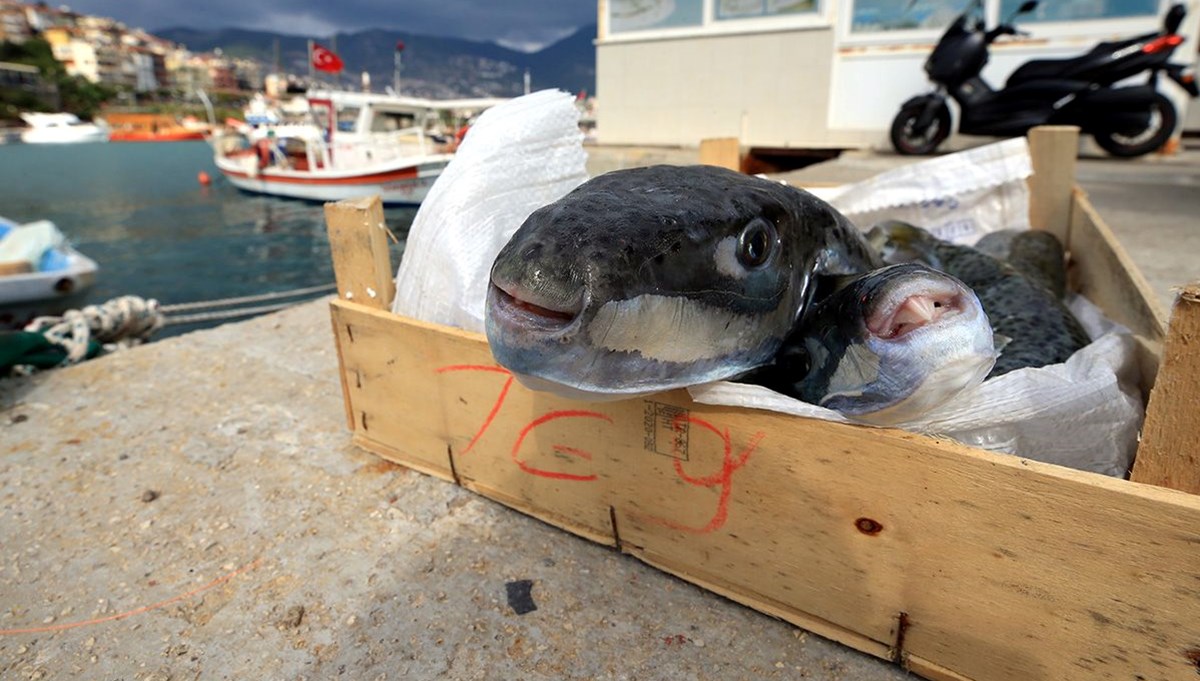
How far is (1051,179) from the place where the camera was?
3.12 meters

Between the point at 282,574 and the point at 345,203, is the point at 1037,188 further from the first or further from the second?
the point at 282,574

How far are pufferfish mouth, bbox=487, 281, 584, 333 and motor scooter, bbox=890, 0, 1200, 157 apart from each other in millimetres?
10436

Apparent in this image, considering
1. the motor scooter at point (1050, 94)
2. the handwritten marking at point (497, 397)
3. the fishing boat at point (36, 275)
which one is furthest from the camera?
the motor scooter at point (1050, 94)

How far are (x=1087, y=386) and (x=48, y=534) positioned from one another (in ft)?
8.89

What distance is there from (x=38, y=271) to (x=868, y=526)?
8280 millimetres

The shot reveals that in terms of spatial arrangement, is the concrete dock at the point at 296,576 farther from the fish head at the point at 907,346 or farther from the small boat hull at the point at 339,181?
the small boat hull at the point at 339,181

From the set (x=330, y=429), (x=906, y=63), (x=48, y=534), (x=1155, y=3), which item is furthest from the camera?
(x=906, y=63)

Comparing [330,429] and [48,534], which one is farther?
[330,429]

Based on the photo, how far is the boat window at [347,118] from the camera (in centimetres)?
1920

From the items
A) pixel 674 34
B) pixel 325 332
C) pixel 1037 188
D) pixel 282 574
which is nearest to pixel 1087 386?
pixel 282 574

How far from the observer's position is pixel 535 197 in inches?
80.6

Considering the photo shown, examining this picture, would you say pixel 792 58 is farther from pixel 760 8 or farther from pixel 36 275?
pixel 36 275

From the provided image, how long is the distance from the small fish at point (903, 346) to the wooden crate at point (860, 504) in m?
0.07

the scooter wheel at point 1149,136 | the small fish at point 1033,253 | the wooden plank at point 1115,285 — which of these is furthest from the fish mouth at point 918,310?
the scooter wheel at point 1149,136
